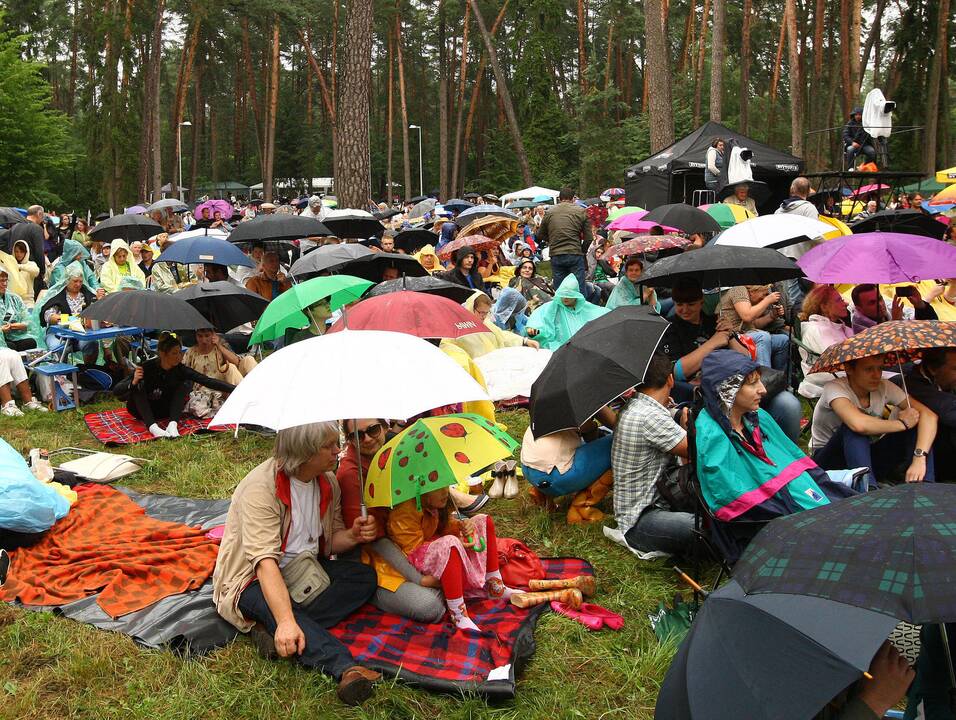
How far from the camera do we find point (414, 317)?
598 cm

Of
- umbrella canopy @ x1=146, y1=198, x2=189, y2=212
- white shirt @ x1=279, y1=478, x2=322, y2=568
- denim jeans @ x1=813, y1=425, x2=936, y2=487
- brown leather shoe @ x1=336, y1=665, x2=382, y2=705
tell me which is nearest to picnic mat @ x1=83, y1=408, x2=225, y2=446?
white shirt @ x1=279, y1=478, x2=322, y2=568

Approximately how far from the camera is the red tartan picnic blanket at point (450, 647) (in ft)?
12.1

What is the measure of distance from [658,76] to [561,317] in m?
9.67

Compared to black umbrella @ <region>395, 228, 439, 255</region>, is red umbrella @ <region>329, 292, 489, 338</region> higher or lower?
lower

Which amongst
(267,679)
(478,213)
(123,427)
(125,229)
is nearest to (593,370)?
(267,679)

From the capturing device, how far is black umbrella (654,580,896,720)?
1621 mm

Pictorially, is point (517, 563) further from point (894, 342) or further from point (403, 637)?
point (894, 342)

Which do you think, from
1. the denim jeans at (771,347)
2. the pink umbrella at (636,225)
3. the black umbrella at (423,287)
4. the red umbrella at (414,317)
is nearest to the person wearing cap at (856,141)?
the pink umbrella at (636,225)

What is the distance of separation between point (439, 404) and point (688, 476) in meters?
1.73

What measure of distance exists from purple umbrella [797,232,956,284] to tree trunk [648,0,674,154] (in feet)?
38.5

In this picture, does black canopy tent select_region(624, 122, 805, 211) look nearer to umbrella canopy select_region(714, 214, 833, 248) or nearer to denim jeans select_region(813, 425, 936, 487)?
umbrella canopy select_region(714, 214, 833, 248)

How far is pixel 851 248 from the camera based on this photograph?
635cm

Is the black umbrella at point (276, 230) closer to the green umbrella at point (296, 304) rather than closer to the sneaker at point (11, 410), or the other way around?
the sneaker at point (11, 410)

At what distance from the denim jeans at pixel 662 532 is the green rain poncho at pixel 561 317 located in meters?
4.50
